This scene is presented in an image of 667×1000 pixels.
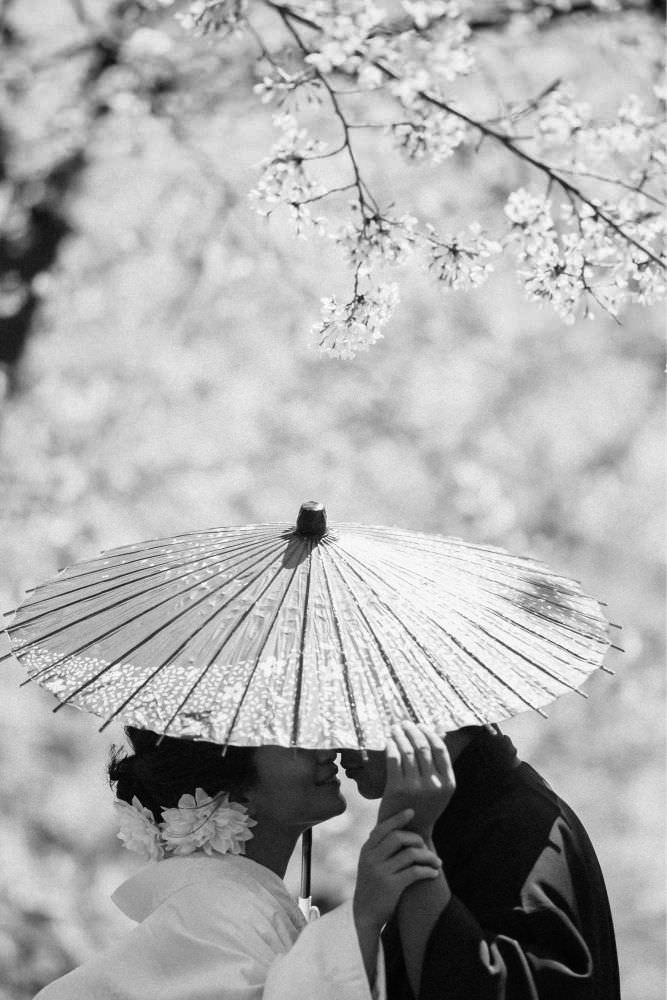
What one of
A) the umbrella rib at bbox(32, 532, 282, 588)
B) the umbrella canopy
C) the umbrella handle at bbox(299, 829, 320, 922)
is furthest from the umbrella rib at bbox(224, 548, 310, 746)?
the umbrella handle at bbox(299, 829, 320, 922)

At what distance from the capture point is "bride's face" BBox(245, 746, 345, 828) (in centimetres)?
185

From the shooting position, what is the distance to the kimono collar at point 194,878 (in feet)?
5.96

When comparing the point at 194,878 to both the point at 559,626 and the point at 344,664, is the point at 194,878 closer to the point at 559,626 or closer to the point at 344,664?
the point at 344,664

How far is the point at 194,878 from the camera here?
181cm

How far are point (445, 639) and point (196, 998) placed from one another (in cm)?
69

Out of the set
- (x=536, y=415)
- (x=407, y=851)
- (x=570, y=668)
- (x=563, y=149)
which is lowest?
(x=407, y=851)

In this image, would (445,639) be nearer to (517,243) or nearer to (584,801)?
(517,243)

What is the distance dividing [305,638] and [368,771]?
0.96ft

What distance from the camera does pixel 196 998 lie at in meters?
1.62

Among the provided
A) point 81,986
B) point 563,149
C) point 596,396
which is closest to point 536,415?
point 596,396

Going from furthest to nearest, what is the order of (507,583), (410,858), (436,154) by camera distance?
(436,154) < (507,583) < (410,858)

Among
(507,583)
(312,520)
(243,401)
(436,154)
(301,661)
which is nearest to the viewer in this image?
(301,661)

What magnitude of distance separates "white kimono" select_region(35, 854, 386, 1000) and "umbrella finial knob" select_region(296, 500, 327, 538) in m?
0.60

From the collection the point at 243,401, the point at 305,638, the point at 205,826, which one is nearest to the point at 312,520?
the point at 305,638
